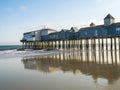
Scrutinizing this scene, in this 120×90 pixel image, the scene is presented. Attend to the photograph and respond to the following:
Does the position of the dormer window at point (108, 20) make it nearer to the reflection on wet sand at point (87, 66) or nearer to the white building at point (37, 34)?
the reflection on wet sand at point (87, 66)

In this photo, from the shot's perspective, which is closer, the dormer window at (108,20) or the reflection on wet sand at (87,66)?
the reflection on wet sand at (87,66)

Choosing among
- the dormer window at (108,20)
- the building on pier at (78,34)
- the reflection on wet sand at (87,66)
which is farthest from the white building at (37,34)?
the reflection on wet sand at (87,66)

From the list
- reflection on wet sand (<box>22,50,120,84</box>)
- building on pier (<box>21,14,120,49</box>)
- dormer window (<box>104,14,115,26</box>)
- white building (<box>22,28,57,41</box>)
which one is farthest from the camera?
white building (<box>22,28,57,41</box>)

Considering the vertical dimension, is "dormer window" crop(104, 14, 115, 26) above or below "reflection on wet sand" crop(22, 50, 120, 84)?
above

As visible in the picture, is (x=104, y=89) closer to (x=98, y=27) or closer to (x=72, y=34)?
(x=98, y=27)

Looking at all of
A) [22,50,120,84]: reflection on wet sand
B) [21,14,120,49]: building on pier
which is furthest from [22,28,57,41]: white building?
[22,50,120,84]: reflection on wet sand

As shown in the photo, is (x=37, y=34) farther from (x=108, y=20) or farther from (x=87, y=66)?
(x=87, y=66)

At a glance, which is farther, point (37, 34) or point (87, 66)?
point (37, 34)

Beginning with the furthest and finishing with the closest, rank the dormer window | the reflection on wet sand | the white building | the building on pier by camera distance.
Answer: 1. the white building
2. the dormer window
3. the building on pier
4. the reflection on wet sand

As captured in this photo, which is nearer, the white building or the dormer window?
the dormer window

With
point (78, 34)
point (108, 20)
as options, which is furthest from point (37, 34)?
point (108, 20)

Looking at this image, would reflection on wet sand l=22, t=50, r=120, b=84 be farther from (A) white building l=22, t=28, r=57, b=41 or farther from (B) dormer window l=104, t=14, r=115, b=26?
(A) white building l=22, t=28, r=57, b=41

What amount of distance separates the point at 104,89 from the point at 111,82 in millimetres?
1488

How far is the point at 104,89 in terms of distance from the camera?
26.4 feet
